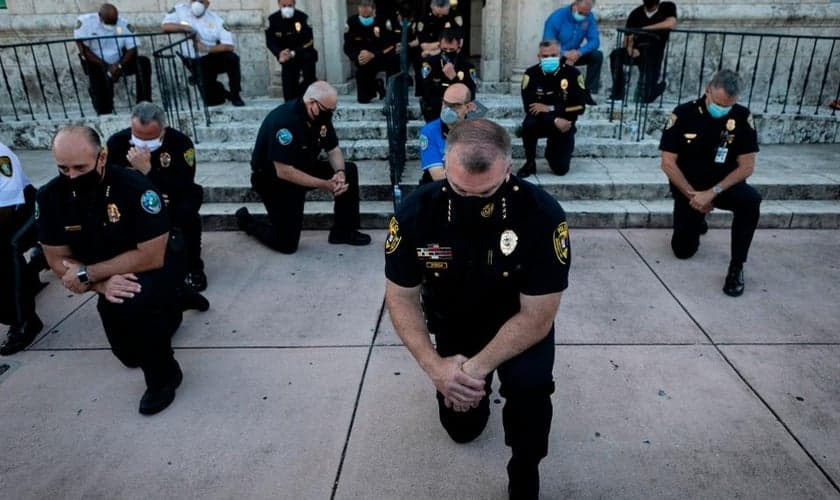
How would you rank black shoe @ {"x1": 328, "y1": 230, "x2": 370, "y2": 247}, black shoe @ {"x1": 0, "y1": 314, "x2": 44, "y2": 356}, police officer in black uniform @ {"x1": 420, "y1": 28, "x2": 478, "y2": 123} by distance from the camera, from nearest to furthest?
1. black shoe @ {"x1": 0, "y1": 314, "x2": 44, "y2": 356}
2. black shoe @ {"x1": 328, "y1": 230, "x2": 370, "y2": 247}
3. police officer in black uniform @ {"x1": 420, "y1": 28, "x2": 478, "y2": 123}

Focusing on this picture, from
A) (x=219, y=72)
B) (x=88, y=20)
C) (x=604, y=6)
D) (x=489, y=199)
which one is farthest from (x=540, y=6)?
(x=489, y=199)

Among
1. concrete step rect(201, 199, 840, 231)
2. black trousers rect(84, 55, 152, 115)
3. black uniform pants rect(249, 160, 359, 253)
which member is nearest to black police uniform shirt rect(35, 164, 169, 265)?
black uniform pants rect(249, 160, 359, 253)

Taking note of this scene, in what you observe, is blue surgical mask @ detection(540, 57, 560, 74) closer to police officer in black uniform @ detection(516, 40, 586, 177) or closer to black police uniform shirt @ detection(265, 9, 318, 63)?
police officer in black uniform @ detection(516, 40, 586, 177)

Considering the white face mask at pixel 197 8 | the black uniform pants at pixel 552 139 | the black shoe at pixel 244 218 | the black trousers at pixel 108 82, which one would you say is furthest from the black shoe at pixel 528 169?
the black trousers at pixel 108 82

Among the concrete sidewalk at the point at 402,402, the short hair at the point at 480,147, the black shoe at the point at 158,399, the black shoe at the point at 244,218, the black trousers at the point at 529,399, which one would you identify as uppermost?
the short hair at the point at 480,147

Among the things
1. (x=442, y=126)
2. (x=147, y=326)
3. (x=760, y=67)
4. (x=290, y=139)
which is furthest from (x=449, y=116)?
(x=760, y=67)

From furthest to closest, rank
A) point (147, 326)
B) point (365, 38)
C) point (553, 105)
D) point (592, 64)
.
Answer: point (365, 38)
point (592, 64)
point (553, 105)
point (147, 326)

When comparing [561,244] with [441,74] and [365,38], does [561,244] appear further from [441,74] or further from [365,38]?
[365,38]

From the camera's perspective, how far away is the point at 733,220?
435 centimetres

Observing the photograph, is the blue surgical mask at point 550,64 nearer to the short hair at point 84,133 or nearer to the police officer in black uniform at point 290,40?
the police officer in black uniform at point 290,40

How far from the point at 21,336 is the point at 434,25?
549 cm

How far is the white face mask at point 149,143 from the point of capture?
413 centimetres

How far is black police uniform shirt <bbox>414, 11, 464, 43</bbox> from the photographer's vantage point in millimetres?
7121

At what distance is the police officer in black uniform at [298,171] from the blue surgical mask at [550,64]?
2.28 meters
